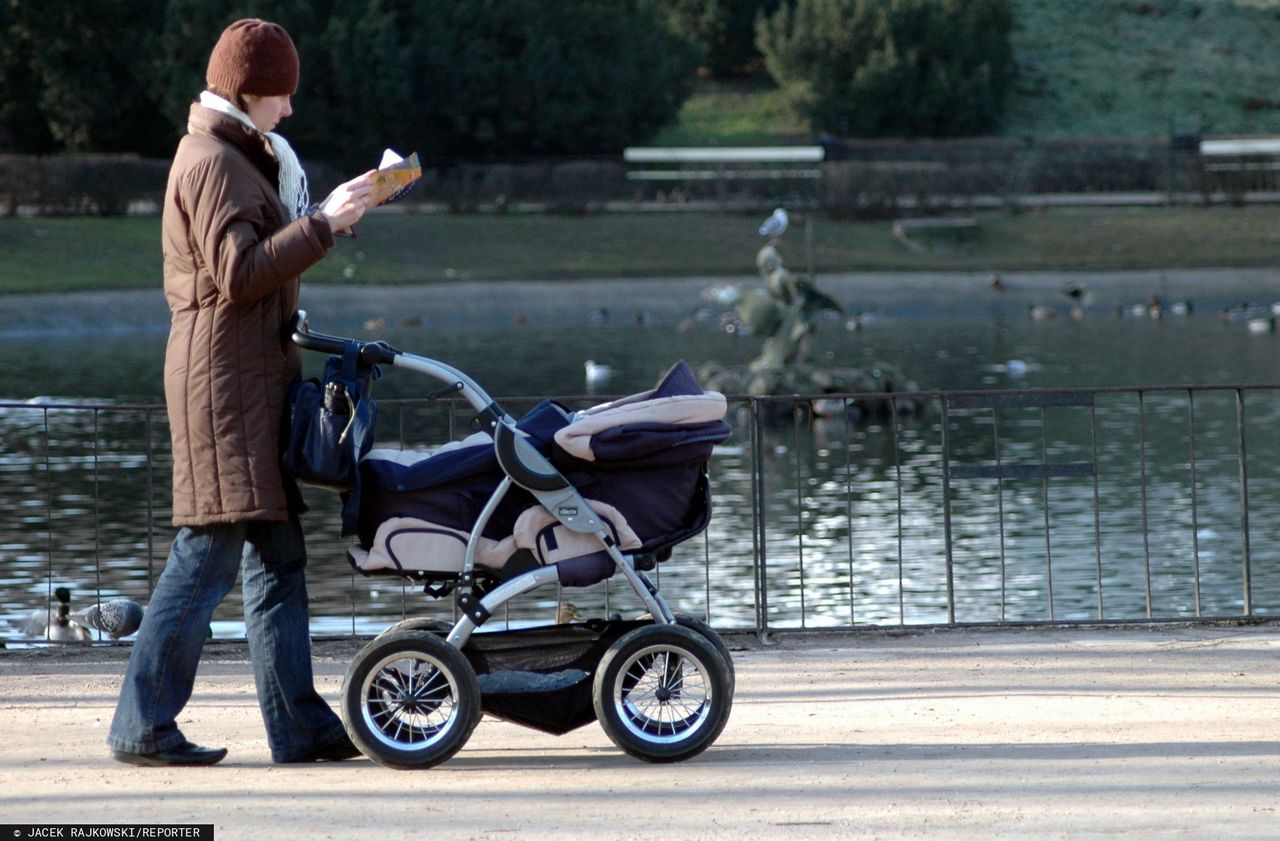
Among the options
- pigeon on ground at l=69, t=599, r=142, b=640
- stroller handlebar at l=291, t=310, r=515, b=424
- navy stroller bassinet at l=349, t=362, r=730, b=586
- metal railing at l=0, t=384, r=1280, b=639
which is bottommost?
metal railing at l=0, t=384, r=1280, b=639

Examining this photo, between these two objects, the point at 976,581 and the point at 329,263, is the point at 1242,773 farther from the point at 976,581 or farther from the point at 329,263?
the point at 329,263

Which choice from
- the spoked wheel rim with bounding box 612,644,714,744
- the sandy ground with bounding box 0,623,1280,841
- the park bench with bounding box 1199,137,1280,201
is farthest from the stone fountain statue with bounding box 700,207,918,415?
the park bench with bounding box 1199,137,1280,201

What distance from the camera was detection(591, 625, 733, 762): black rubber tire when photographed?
5.29m

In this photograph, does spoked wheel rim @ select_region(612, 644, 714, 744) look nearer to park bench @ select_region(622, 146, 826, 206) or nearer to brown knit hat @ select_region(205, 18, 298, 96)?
brown knit hat @ select_region(205, 18, 298, 96)

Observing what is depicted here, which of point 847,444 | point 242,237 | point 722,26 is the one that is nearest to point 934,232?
point 722,26

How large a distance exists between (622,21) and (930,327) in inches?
836

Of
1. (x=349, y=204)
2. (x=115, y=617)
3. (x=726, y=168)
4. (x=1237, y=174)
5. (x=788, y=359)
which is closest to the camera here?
(x=349, y=204)

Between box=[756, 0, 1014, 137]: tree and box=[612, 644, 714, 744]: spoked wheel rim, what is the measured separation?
54643 millimetres

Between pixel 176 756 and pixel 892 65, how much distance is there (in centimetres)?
5627

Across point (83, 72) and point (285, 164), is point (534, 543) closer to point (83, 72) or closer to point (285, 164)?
point (285, 164)

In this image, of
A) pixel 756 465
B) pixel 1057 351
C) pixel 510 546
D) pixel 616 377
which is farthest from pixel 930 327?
pixel 510 546

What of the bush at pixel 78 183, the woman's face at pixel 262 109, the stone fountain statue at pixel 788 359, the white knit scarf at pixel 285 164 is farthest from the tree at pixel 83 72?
the woman's face at pixel 262 109

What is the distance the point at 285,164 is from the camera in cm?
534

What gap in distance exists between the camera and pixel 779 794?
16.1ft
